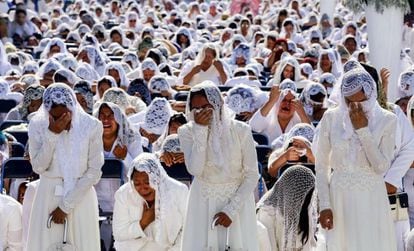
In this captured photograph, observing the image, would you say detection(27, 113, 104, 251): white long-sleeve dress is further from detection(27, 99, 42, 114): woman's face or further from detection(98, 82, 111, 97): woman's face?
detection(98, 82, 111, 97): woman's face

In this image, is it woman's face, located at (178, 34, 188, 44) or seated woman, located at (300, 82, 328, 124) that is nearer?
seated woman, located at (300, 82, 328, 124)

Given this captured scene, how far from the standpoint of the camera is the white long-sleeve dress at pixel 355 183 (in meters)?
8.29

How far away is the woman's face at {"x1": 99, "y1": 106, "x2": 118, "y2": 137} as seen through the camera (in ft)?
36.9

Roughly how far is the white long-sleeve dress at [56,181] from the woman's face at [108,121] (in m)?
2.17

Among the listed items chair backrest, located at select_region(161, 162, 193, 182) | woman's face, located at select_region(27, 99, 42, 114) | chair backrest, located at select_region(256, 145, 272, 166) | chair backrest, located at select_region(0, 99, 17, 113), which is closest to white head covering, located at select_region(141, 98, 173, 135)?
woman's face, located at select_region(27, 99, 42, 114)

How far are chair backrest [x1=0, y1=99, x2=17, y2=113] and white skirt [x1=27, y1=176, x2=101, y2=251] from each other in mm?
6410

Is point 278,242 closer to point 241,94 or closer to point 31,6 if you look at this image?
point 241,94

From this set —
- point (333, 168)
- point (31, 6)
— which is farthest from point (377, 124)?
point (31, 6)

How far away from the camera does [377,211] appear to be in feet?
27.4

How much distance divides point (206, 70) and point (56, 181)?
876 cm

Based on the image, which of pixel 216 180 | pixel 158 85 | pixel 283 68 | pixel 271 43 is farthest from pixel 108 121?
pixel 271 43

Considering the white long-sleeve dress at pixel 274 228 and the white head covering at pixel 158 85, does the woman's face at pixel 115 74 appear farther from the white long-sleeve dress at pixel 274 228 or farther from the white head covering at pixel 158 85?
the white long-sleeve dress at pixel 274 228

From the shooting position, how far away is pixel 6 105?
50.6 ft

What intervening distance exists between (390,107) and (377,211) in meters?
1.32
